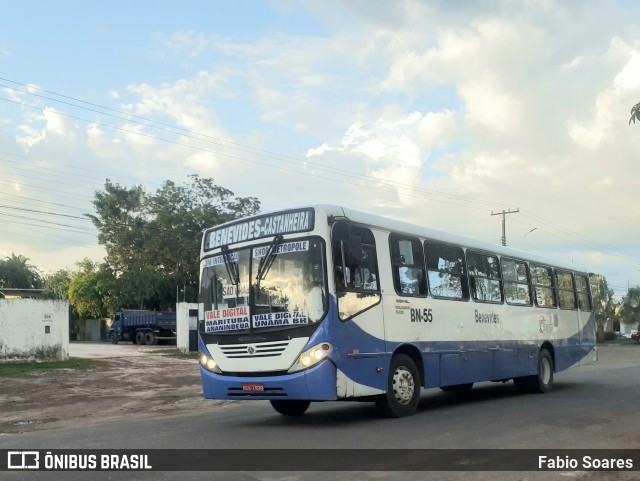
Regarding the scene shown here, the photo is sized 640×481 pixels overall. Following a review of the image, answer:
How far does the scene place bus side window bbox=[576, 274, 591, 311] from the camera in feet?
61.2

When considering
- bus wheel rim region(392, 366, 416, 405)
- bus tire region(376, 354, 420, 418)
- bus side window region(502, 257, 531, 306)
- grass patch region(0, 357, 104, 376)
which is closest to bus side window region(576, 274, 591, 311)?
bus side window region(502, 257, 531, 306)

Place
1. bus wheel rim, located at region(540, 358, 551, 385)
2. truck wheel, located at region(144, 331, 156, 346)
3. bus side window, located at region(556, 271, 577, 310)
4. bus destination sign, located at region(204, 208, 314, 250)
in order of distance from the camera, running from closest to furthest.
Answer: bus destination sign, located at region(204, 208, 314, 250)
bus wheel rim, located at region(540, 358, 551, 385)
bus side window, located at region(556, 271, 577, 310)
truck wheel, located at region(144, 331, 156, 346)

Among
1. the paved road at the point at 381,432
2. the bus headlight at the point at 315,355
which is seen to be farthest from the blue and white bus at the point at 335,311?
the paved road at the point at 381,432

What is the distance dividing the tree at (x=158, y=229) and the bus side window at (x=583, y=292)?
37983 mm

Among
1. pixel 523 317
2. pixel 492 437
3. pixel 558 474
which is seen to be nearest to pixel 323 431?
pixel 492 437

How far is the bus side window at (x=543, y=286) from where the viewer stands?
1624cm

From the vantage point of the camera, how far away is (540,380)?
1598 centimetres

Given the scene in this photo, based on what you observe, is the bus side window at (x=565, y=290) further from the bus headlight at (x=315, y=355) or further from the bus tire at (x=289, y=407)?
the bus headlight at (x=315, y=355)

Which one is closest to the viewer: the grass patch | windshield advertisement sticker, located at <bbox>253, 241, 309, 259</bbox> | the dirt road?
windshield advertisement sticker, located at <bbox>253, 241, 309, 259</bbox>

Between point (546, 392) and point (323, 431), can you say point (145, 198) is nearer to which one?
point (546, 392)

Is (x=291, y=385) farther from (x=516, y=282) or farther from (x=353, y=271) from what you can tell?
(x=516, y=282)

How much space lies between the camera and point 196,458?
786 cm

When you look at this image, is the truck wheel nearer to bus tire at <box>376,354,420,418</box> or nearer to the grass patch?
the grass patch

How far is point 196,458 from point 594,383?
13550mm
